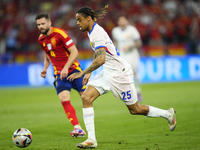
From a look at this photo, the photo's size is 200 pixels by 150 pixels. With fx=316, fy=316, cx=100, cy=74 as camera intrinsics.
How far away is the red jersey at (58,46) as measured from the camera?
248 inches

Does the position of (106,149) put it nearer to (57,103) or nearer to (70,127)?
(70,127)

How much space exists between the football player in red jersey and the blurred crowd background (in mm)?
12883

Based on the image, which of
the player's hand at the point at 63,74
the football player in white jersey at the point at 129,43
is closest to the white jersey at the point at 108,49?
the player's hand at the point at 63,74

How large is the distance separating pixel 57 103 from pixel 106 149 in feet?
22.1

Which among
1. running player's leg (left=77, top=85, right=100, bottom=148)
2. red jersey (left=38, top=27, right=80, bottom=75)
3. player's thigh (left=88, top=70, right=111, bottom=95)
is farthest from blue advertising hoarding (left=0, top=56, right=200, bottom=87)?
running player's leg (left=77, top=85, right=100, bottom=148)

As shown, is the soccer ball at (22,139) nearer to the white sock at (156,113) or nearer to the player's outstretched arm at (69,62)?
the player's outstretched arm at (69,62)

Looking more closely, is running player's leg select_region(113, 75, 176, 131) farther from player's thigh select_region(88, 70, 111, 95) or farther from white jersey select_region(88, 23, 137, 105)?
player's thigh select_region(88, 70, 111, 95)

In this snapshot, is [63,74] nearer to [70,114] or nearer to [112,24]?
[70,114]

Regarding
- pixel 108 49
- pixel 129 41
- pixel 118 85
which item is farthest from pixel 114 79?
pixel 129 41

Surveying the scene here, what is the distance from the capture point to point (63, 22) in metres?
22.8

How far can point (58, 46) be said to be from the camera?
636 cm

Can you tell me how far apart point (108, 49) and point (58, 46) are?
1600mm

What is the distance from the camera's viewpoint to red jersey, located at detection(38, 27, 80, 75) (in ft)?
20.6

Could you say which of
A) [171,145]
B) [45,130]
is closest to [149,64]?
[45,130]
